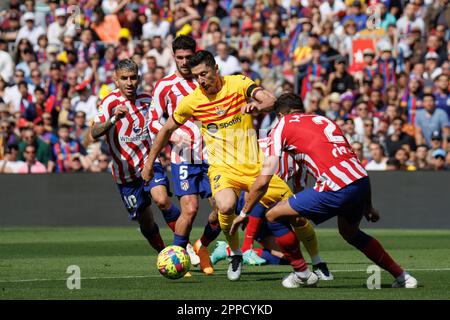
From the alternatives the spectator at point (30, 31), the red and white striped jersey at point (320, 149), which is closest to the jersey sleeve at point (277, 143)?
the red and white striped jersey at point (320, 149)

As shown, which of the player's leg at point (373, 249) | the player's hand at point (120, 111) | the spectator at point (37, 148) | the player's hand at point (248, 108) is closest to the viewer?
the player's leg at point (373, 249)

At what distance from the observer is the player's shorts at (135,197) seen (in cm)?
1424

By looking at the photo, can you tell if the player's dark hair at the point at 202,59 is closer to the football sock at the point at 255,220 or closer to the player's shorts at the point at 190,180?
the player's shorts at the point at 190,180

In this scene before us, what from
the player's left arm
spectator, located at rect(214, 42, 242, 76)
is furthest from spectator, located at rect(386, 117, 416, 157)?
the player's left arm

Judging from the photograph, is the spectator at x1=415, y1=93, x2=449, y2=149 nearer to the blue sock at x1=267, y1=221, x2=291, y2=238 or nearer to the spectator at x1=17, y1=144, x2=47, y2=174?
the spectator at x1=17, y1=144, x2=47, y2=174

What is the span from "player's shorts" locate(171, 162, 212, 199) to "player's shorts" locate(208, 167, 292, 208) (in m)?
0.76

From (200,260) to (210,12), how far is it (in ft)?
46.0

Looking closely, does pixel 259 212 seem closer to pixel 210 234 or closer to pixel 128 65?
pixel 210 234

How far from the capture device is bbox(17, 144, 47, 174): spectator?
24.0m

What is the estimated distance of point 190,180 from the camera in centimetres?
1373

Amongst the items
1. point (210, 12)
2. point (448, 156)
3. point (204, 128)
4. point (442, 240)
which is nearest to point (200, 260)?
point (204, 128)

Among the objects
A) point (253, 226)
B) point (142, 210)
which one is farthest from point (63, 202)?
point (253, 226)

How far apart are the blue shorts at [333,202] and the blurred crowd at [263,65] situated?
11293 mm

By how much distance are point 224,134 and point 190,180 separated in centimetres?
113
